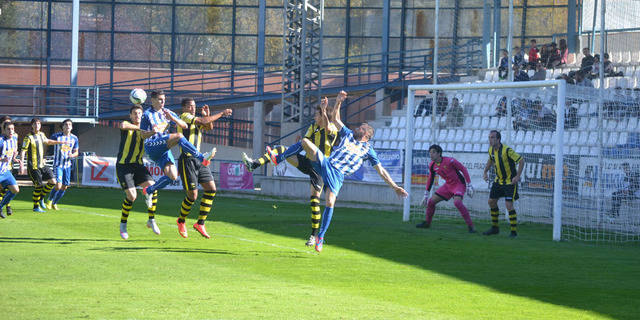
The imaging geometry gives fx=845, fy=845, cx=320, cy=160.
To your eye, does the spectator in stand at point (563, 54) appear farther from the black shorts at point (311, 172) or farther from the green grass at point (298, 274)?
the black shorts at point (311, 172)

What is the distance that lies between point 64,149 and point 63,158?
0.29m

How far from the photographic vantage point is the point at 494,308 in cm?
812

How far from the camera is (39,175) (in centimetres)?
1806

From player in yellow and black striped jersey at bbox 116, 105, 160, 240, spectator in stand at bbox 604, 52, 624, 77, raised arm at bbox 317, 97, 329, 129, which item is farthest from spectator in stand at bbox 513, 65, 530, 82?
player in yellow and black striped jersey at bbox 116, 105, 160, 240

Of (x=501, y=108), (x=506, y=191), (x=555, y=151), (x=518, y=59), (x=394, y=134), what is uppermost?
(x=518, y=59)

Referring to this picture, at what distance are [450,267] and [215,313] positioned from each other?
14.7 feet

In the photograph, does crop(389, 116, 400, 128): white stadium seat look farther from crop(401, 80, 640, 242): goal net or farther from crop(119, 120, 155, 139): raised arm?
crop(119, 120, 155, 139): raised arm

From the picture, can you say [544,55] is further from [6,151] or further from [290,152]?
[6,151]

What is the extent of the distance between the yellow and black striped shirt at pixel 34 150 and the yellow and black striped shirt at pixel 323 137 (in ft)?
23.3

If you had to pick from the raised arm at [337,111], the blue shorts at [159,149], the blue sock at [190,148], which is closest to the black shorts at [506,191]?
the raised arm at [337,111]

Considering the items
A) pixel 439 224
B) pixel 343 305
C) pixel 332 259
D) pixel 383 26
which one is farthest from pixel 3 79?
pixel 343 305

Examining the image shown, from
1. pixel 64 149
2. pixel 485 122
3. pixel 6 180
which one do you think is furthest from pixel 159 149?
pixel 485 122

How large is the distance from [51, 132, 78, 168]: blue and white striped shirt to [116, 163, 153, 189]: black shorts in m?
6.58

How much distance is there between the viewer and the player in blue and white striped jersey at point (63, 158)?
62.2 feet
